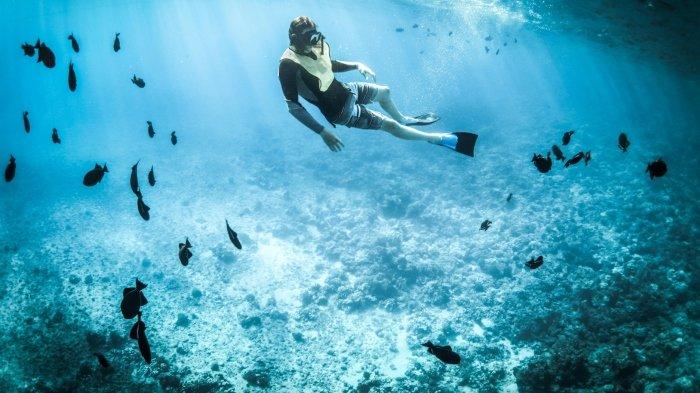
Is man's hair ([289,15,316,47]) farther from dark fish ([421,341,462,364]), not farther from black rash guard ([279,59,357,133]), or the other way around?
dark fish ([421,341,462,364])

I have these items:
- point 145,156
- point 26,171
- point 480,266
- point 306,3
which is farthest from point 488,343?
point 306,3

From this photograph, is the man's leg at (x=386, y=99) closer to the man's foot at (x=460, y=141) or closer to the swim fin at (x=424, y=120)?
the swim fin at (x=424, y=120)

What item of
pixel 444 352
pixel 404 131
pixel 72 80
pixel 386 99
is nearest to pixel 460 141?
pixel 404 131

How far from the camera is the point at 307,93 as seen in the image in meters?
4.89

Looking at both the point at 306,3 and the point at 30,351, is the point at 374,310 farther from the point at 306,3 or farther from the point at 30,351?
the point at 306,3

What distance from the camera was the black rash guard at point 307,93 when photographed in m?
4.46

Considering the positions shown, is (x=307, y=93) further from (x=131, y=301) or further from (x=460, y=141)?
(x=131, y=301)

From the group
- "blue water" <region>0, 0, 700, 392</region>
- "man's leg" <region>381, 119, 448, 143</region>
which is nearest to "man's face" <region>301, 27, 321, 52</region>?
"man's leg" <region>381, 119, 448, 143</region>

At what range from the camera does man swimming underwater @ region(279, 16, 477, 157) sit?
4.45 meters

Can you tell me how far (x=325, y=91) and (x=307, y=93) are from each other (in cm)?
30

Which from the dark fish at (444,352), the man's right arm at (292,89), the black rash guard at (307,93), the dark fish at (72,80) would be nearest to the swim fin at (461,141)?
the black rash guard at (307,93)

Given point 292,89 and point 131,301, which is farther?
point 292,89

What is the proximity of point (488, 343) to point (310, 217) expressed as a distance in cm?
854

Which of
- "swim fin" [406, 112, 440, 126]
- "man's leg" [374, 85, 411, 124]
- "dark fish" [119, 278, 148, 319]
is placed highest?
"man's leg" [374, 85, 411, 124]
